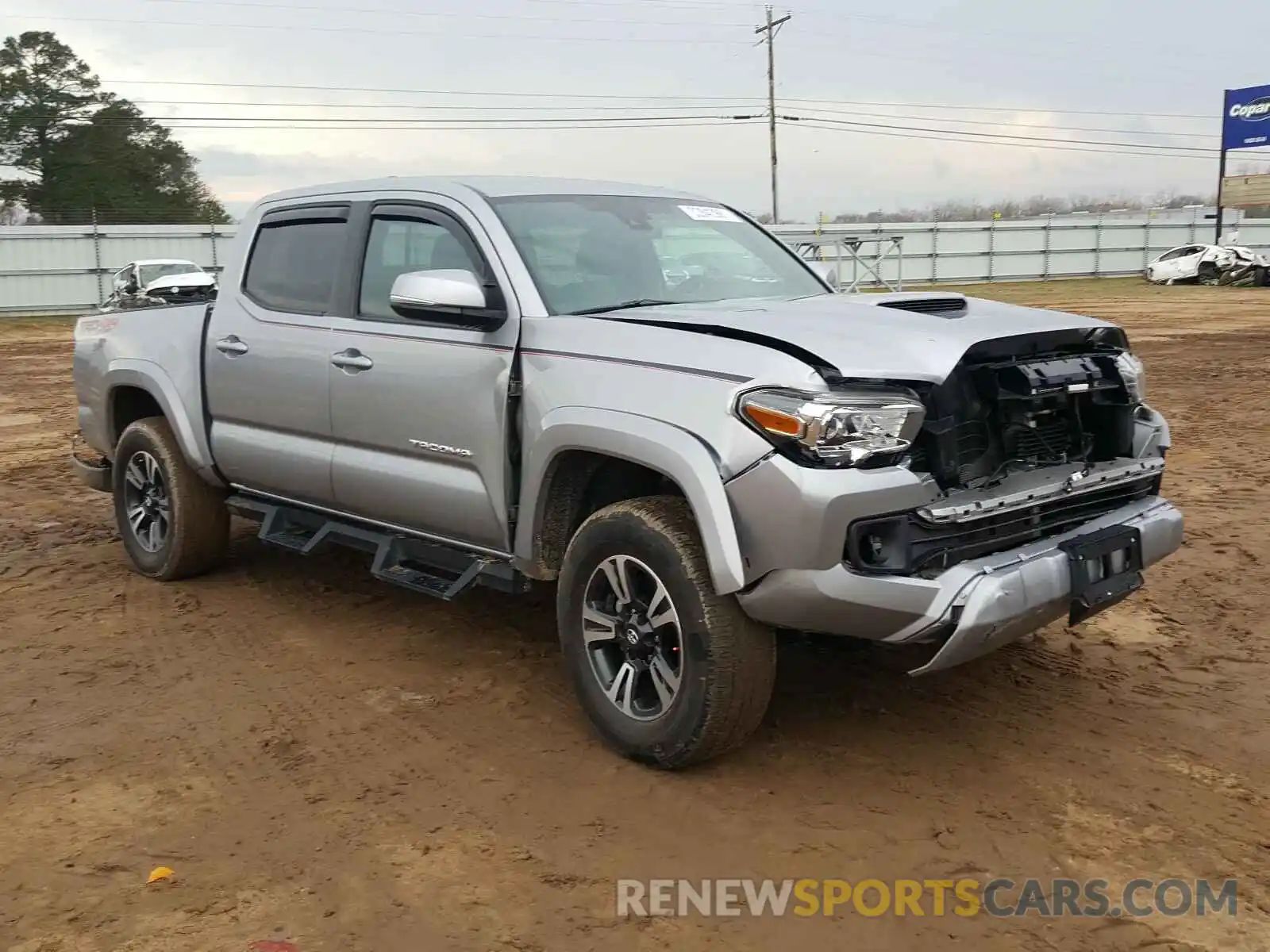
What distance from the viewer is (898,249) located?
1475 inches

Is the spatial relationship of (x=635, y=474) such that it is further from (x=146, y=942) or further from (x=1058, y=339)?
(x=146, y=942)

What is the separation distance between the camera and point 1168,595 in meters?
5.69

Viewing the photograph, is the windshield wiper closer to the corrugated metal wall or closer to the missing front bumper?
the missing front bumper

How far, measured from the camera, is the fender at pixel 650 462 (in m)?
3.47

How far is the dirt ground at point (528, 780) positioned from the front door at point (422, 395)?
2.50 feet

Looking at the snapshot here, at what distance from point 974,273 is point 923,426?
130 feet

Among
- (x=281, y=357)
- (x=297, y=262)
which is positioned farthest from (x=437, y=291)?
(x=297, y=262)

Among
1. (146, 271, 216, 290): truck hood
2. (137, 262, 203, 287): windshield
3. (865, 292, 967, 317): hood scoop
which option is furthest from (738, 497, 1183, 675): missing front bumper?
(137, 262, 203, 287): windshield

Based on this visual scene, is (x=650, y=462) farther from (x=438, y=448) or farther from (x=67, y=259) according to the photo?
(x=67, y=259)

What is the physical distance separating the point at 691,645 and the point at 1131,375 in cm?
193

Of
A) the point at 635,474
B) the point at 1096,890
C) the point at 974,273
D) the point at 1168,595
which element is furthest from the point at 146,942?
the point at 974,273

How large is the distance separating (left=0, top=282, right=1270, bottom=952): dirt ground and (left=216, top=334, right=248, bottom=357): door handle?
4.32 ft

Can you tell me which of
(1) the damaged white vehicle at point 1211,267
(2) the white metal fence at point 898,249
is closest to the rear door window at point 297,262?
(2) the white metal fence at point 898,249

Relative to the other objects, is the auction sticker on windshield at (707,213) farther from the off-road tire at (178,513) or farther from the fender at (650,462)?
the off-road tire at (178,513)
